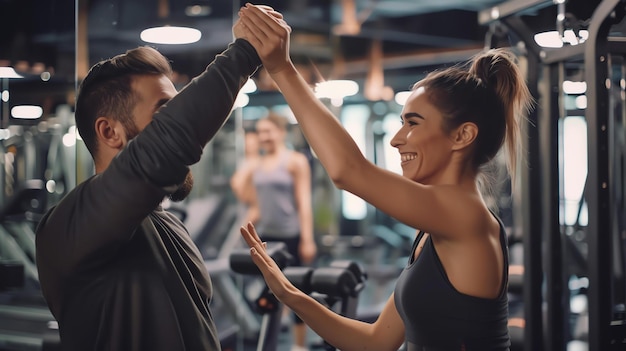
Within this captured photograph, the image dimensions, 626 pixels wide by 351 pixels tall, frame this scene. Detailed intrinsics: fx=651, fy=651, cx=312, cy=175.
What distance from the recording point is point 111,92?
1.28 metres

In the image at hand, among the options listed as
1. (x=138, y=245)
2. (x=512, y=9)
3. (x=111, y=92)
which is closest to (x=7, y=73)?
(x=111, y=92)

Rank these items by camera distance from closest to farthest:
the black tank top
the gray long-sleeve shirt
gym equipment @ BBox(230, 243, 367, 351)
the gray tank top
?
the gray long-sleeve shirt
the black tank top
gym equipment @ BBox(230, 243, 367, 351)
the gray tank top

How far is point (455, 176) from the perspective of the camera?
144 cm

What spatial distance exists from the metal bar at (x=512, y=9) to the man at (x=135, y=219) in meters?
1.92

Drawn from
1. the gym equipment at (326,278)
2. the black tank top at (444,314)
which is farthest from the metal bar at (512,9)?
the black tank top at (444,314)

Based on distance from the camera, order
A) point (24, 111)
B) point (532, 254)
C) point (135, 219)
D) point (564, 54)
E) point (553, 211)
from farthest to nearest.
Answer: point (532, 254) → point (553, 211) → point (564, 54) → point (24, 111) → point (135, 219)

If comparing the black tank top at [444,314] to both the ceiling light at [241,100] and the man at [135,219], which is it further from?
the ceiling light at [241,100]

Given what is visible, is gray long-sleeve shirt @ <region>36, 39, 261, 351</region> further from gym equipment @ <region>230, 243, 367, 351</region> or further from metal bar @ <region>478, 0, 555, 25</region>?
metal bar @ <region>478, 0, 555, 25</region>

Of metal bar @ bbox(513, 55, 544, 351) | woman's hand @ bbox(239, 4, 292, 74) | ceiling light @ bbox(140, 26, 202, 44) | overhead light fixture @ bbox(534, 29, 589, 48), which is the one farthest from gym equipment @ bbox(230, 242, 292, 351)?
overhead light fixture @ bbox(534, 29, 589, 48)

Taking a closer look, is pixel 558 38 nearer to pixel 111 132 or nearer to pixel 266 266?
pixel 266 266

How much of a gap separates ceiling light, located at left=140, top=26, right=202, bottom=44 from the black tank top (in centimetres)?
93

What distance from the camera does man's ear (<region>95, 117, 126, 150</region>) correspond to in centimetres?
128

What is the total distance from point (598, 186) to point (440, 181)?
111cm

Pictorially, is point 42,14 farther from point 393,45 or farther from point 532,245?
point 393,45
